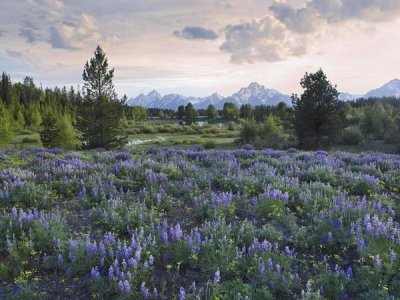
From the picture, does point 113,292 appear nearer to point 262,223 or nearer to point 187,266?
point 187,266

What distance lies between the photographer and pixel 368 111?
61312 mm

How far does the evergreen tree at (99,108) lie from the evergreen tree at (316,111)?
2051cm

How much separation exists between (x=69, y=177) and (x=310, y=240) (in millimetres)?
6590

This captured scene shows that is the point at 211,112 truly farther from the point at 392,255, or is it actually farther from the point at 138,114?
the point at 392,255

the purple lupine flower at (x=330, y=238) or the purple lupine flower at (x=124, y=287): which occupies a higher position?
the purple lupine flower at (x=330, y=238)

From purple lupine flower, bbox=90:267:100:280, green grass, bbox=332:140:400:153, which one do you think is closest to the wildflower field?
purple lupine flower, bbox=90:267:100:280

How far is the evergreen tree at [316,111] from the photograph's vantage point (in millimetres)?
41969

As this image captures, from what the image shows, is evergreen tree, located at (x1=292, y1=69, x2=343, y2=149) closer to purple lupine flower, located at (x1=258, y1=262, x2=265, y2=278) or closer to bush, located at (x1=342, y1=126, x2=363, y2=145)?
bush, located at (x1=342, y1=126, x2=363, y2=145)

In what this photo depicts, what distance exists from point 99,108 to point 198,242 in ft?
125

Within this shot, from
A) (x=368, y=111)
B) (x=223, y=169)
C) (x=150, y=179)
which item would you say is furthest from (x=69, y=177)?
(x=368, y=111)

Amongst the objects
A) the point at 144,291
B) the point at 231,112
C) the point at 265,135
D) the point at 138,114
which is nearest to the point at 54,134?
the point at 265,135

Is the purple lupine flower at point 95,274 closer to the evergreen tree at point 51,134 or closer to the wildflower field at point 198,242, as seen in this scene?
the wildflower field at point 198,242

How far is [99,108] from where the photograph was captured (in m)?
41.6

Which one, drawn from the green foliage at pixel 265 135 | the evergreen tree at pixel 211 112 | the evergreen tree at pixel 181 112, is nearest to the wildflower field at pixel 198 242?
the green foliage at pixel 265 135
